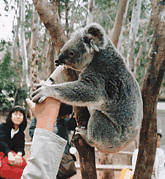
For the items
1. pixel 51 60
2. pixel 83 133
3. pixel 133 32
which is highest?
pixel 133 32

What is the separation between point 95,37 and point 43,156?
0.59m

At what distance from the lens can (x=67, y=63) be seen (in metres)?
0.87

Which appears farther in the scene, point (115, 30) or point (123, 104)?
point (115, 30)

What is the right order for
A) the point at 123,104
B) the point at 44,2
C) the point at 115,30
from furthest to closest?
the point at 115,30
the point at 44,2
the point at 123,104

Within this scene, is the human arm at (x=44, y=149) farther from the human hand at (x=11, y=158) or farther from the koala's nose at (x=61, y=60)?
the human hand at (x=11, y=158)

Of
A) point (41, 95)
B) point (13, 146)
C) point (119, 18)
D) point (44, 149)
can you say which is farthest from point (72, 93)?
point (13, 146)

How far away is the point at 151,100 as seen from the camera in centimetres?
135

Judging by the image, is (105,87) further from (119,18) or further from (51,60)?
(51,60)

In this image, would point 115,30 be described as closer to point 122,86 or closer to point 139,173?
point 122,86

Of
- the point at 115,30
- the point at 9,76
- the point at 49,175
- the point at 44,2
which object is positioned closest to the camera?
the point at 49,175

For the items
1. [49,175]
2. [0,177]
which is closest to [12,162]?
[0,177]

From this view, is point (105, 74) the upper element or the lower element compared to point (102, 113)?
upper

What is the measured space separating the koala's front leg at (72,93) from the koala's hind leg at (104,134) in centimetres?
12

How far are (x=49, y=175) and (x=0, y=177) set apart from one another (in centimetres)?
160
